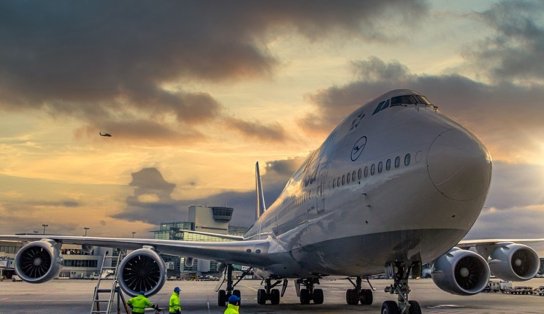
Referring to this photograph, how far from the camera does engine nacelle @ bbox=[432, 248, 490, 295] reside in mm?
14875

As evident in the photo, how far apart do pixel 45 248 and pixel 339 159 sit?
12.9 meters

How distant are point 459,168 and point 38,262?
16.9 m

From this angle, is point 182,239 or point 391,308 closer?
point 391,308

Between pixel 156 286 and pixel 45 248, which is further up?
pixel 45 248

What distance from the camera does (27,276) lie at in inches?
782

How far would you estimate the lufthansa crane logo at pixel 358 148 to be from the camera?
492 inches

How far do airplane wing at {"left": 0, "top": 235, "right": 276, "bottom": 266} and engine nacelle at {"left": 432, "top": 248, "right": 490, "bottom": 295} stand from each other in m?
7.21

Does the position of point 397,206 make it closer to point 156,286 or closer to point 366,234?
point 366,234

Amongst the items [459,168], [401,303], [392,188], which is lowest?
[401,303]

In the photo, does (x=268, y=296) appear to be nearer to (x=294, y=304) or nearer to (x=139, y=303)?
(x=294, y=304)

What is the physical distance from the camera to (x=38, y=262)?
66.2ft

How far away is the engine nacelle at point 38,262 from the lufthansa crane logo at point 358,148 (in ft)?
43.9

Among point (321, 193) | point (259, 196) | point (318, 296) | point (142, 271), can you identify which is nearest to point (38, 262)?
point (142, 271)

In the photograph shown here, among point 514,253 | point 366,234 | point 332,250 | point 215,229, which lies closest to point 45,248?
point 332,250
